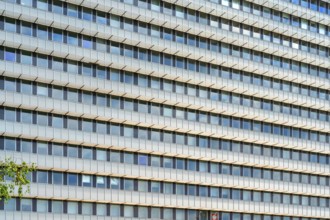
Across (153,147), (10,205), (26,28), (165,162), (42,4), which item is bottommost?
(10,205)

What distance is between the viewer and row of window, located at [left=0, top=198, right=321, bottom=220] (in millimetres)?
74688

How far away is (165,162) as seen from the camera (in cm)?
8606

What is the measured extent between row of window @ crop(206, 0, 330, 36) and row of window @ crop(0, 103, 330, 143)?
1261 cm

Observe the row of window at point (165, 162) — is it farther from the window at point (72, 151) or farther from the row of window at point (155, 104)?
the row of window at point (155, 104)

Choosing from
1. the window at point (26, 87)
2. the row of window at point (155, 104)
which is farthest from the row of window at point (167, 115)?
the window at point (26, 87)

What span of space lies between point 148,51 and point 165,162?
1174 cm

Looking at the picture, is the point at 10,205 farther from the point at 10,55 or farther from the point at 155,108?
the point at 155,108

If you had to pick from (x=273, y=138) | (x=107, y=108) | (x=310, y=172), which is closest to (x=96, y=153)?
(x=107, y=108)

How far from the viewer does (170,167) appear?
283 feet

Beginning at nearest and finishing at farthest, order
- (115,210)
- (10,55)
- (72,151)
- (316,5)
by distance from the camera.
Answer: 1. (10,55)
2. (72,151)
3. (115,210)
4. (316,5)

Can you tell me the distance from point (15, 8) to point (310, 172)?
44264 mm

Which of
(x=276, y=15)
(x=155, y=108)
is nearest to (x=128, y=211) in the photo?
(x=155, y=108)

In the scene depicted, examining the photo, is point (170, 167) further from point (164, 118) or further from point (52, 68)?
point (52, 68)

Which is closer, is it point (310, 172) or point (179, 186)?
point (179, 186)
